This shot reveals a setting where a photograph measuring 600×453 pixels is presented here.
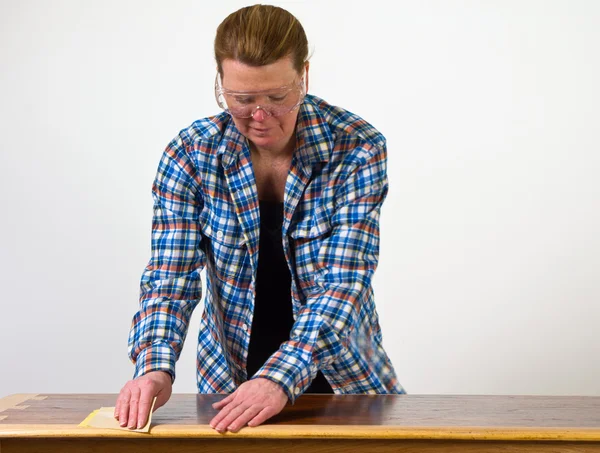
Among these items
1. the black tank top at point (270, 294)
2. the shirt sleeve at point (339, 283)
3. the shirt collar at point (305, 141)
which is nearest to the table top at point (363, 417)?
the shirt sleeve at point (339, 283)

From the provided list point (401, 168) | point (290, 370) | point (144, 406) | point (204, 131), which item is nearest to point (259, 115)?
point (204, 131)

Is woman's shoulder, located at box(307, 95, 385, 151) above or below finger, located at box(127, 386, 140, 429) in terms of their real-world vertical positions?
above

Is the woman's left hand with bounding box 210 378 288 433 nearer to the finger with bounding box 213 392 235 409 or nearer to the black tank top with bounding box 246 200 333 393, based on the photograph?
the finger with bounding box 213 392 235 409

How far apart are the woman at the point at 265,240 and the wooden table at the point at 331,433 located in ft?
0.19

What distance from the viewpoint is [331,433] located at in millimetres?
1576

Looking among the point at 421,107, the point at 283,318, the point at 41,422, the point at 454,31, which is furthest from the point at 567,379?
the point at 41,422

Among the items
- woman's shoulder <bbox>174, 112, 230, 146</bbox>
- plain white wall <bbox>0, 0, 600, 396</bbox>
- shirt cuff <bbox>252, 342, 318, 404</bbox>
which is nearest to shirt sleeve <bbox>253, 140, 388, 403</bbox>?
shirt cuff <bbox>252, 342, 318, 404</bbox>

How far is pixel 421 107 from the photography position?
11.5 feet

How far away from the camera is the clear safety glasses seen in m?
1.77

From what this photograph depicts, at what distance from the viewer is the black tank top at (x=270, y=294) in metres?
2.10

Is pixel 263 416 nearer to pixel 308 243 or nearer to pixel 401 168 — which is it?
pixel 308 243

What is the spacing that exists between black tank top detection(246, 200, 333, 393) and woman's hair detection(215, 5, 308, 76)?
0.43m

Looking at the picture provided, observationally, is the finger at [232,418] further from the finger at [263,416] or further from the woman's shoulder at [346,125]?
the woman's shoulder at [346,125]

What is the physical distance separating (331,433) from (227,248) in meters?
0.61
